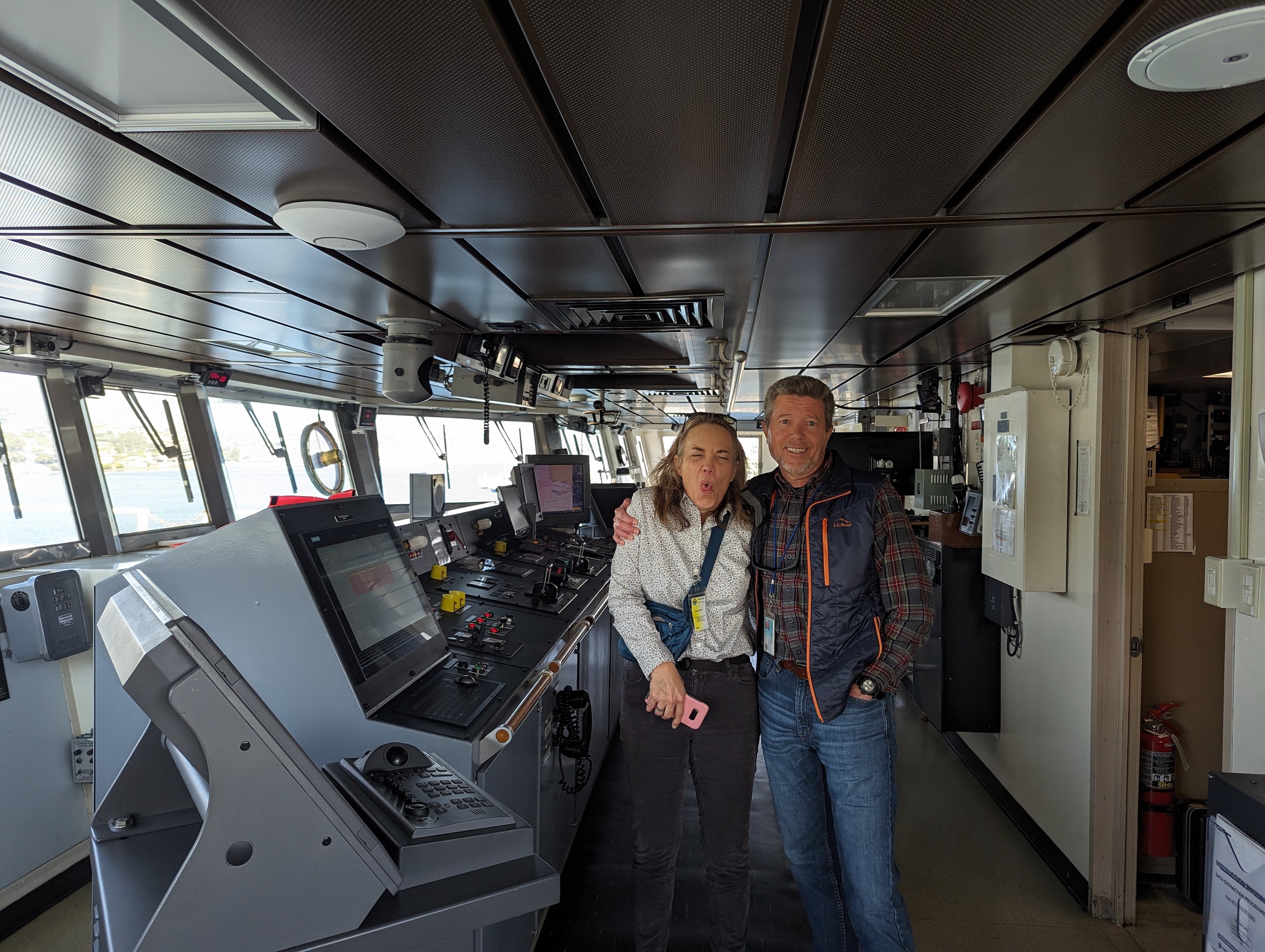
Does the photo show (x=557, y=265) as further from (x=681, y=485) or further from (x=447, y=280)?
(x=681, y=485)

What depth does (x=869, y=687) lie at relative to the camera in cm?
181

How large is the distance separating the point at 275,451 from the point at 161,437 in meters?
1.50

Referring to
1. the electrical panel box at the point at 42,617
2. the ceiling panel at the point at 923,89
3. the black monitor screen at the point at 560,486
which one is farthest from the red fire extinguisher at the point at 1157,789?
the electrical panel box at the point at 42,617

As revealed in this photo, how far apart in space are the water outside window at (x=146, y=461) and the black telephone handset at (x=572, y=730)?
3.75 m

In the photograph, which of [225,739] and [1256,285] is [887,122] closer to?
[225,739]

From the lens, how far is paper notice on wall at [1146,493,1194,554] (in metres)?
2.97

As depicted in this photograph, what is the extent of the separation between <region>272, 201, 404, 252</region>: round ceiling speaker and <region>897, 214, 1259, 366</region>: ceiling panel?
5.86ft

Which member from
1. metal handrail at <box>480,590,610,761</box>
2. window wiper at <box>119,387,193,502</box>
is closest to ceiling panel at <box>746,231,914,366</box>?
metal handrail at <box>480,590,610,761</box>

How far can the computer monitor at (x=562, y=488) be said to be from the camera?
5059mm

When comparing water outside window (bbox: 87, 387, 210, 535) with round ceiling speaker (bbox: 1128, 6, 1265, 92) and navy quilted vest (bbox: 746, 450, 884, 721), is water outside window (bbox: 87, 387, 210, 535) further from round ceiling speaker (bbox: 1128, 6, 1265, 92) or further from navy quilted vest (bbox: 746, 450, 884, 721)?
round ceiling speaker (bbox: 1128, 6, 1265, 92)

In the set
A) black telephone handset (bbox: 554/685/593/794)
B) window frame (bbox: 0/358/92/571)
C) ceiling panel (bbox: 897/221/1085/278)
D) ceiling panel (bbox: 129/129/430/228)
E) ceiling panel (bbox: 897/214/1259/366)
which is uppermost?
ceiling panel (bbox: 129/129/430/228)

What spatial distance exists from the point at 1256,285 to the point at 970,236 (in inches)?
37.5

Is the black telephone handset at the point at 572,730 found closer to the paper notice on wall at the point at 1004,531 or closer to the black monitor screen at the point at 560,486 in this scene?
the paper notice on wall at the point at 1004,531

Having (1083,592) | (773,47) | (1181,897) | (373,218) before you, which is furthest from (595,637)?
(773,47)
